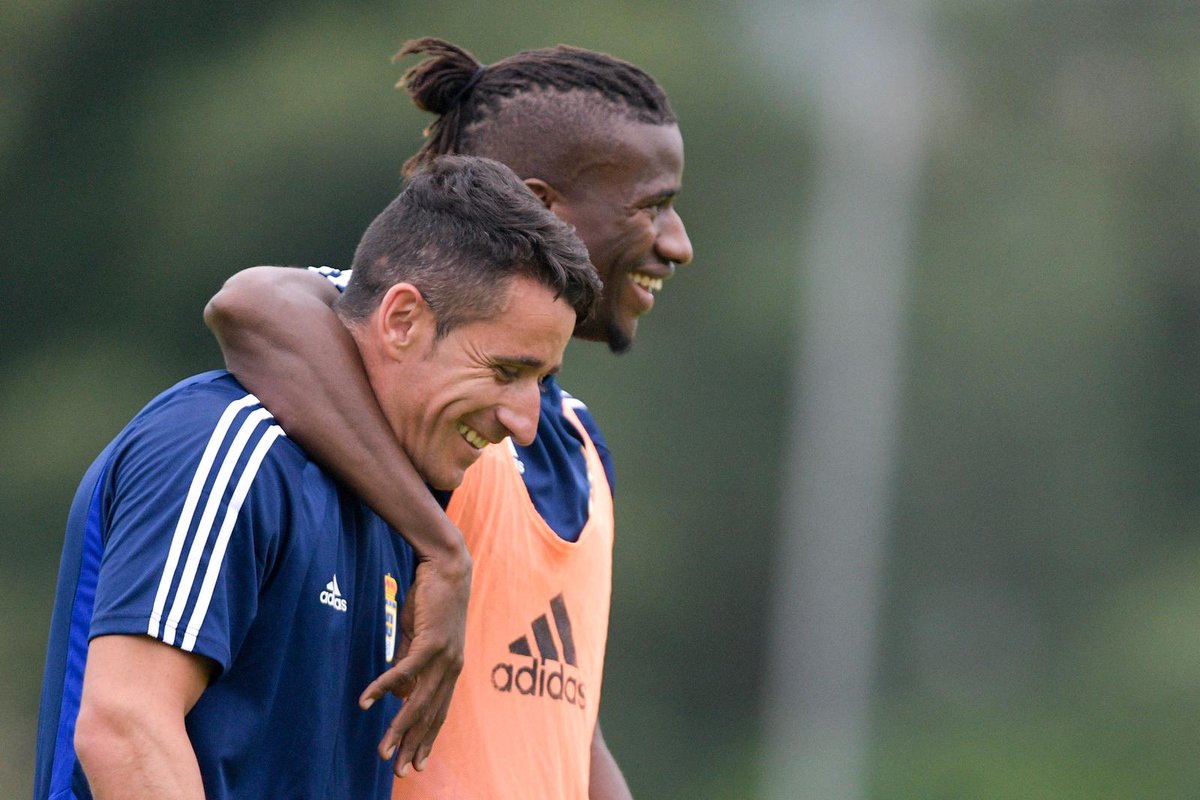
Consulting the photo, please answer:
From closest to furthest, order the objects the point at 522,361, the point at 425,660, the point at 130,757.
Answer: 1. the point at 130,757
2. the point at 425,660
3. the point at 522,361

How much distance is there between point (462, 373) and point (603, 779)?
1.28m

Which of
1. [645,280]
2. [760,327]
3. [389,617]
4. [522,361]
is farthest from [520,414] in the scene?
[760,327]

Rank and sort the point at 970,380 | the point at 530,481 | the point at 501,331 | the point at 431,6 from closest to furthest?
the point at 501,331
the point at 530,481
the point at 970,380
the point at 431,6

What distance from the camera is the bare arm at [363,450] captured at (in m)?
2.70

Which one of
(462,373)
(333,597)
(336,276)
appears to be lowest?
(333,597)

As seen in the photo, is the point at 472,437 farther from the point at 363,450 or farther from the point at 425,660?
the point at 425,660

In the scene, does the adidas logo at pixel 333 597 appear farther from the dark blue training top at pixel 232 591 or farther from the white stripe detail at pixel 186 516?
the white stripe detail at pixel 186 516

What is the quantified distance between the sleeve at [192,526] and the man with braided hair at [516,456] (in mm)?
167

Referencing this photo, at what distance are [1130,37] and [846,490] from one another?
4.87 meters

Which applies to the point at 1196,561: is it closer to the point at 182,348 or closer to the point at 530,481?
the point at 182,348

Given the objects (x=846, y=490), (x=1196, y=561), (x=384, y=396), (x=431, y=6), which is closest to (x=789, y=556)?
(x=846, y=490)

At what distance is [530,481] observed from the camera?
3.35 m

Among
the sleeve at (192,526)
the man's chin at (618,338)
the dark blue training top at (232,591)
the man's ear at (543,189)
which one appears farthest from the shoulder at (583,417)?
the sleeve at (192,526)

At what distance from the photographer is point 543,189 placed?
3.71 m
